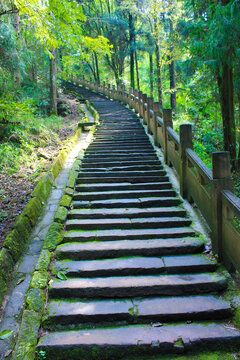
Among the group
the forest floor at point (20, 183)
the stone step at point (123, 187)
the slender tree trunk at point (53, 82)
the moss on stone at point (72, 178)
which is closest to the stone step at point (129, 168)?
the moss on stone at point (72, 178)

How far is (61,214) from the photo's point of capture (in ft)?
16.0

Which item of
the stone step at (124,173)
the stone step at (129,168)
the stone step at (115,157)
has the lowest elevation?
the stone step at (124,173)

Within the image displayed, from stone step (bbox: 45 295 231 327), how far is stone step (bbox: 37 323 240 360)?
0.19 m

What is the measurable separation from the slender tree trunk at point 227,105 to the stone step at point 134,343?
705 cm

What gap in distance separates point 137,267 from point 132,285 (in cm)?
32

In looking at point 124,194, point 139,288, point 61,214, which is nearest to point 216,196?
point 139,288

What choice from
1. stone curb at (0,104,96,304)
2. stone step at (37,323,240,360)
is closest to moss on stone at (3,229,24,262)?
stone curb at (0,104,96,304)

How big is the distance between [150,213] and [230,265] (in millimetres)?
1782

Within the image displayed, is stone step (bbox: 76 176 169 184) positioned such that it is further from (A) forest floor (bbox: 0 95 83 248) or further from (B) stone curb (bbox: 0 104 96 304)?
(A) forest floor (bbox: 0 95 83 248)

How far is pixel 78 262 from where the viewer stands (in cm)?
390

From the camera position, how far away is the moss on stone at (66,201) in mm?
5205

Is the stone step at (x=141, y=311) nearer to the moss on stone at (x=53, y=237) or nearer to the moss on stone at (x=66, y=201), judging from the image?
the moss on stone at (x=53, y=237)

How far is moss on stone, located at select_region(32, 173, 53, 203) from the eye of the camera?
17.1ft

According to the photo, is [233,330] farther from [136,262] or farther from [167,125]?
[167,125]
